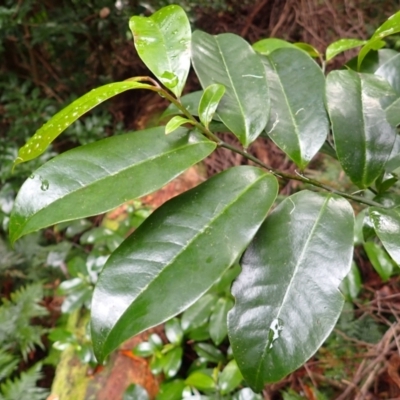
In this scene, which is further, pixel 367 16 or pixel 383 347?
pixel 367 16

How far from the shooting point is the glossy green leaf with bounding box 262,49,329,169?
62 cm

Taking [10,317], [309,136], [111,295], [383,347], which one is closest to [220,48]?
[309,136]

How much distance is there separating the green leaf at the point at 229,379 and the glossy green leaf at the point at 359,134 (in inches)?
26.7

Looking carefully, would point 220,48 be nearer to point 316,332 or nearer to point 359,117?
point 359,117

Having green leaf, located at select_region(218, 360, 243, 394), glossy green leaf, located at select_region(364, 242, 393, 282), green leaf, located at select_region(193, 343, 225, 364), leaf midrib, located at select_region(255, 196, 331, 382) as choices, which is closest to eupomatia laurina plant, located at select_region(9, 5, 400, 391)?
leaf midrib, located at select_region(255, 196, 331, 382)

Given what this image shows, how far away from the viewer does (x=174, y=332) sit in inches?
47.3

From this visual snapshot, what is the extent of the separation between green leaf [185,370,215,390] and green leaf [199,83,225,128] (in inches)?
30.7

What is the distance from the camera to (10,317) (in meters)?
1.48

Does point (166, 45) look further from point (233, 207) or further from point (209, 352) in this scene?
point (209, 352)

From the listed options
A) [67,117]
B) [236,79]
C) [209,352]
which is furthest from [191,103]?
[209,352]

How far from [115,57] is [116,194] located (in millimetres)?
1988

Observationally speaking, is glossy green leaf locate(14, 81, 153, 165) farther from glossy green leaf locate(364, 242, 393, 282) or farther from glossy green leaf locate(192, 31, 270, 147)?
glossy green leaf locate(364, 242, 393, 282)

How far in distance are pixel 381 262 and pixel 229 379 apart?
0.54 meters

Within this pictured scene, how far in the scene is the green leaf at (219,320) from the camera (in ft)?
3.67
